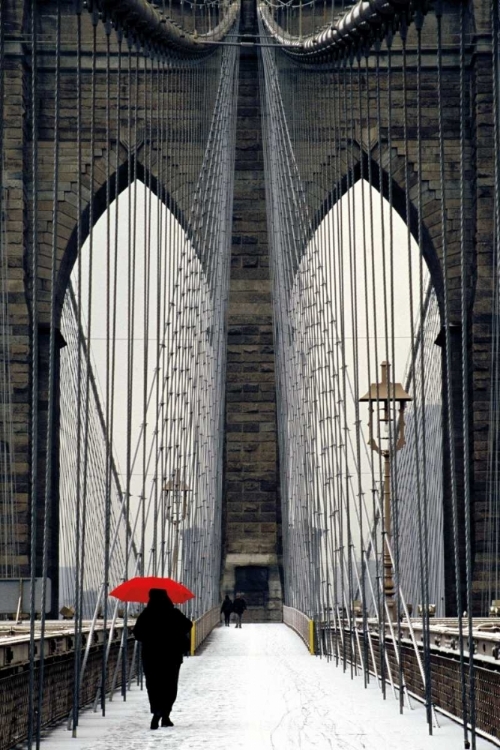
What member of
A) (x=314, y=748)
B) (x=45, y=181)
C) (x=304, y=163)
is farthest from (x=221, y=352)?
(x=314, y=748)

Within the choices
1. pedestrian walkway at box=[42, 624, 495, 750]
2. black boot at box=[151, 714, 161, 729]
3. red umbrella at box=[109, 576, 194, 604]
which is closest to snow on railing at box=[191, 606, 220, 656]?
pedestrian walkway at box=[42, 624, 495, 750]

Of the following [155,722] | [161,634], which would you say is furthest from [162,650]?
[155,722]

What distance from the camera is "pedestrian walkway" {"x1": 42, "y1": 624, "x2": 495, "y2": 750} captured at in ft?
28.6

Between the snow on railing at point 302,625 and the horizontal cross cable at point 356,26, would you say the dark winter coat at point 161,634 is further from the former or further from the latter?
the snow on railing at point 302,625

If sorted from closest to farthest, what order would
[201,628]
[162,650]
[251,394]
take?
1. [162,650]
2. [201,628]
3. [251,394]

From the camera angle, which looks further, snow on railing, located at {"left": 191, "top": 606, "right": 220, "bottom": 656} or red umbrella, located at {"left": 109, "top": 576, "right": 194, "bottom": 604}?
snow on railing, located at {"left": 191, "top": 606, "right": 220, "bottom": 656}

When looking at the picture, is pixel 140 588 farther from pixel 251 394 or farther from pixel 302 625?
pixel 251 394

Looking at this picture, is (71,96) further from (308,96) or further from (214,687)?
(214,687)

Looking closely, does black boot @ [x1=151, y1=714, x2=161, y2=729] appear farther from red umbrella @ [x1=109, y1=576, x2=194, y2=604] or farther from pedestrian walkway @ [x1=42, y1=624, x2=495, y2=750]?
red umbrella @ [x1=109, y1=576, x2=194, y2=604]

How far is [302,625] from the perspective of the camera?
23.0m

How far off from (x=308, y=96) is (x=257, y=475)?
30.0ft

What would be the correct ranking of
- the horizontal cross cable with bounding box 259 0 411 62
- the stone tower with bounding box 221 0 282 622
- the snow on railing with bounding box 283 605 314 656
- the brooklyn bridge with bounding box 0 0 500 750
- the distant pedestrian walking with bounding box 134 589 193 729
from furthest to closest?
the stone tower with bounding box 221 0 282 622, the snow on railing with bounding box 283 605 314 656, the brooklyn bridge with bounding box 0 0 500 750, the horizontal cross cable with bounding box 259 0 411 62, the distant pedestrian walking with bounding box 134 589 193 729

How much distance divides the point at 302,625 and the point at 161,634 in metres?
13.1

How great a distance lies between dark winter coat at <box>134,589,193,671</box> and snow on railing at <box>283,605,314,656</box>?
33.1 feet
